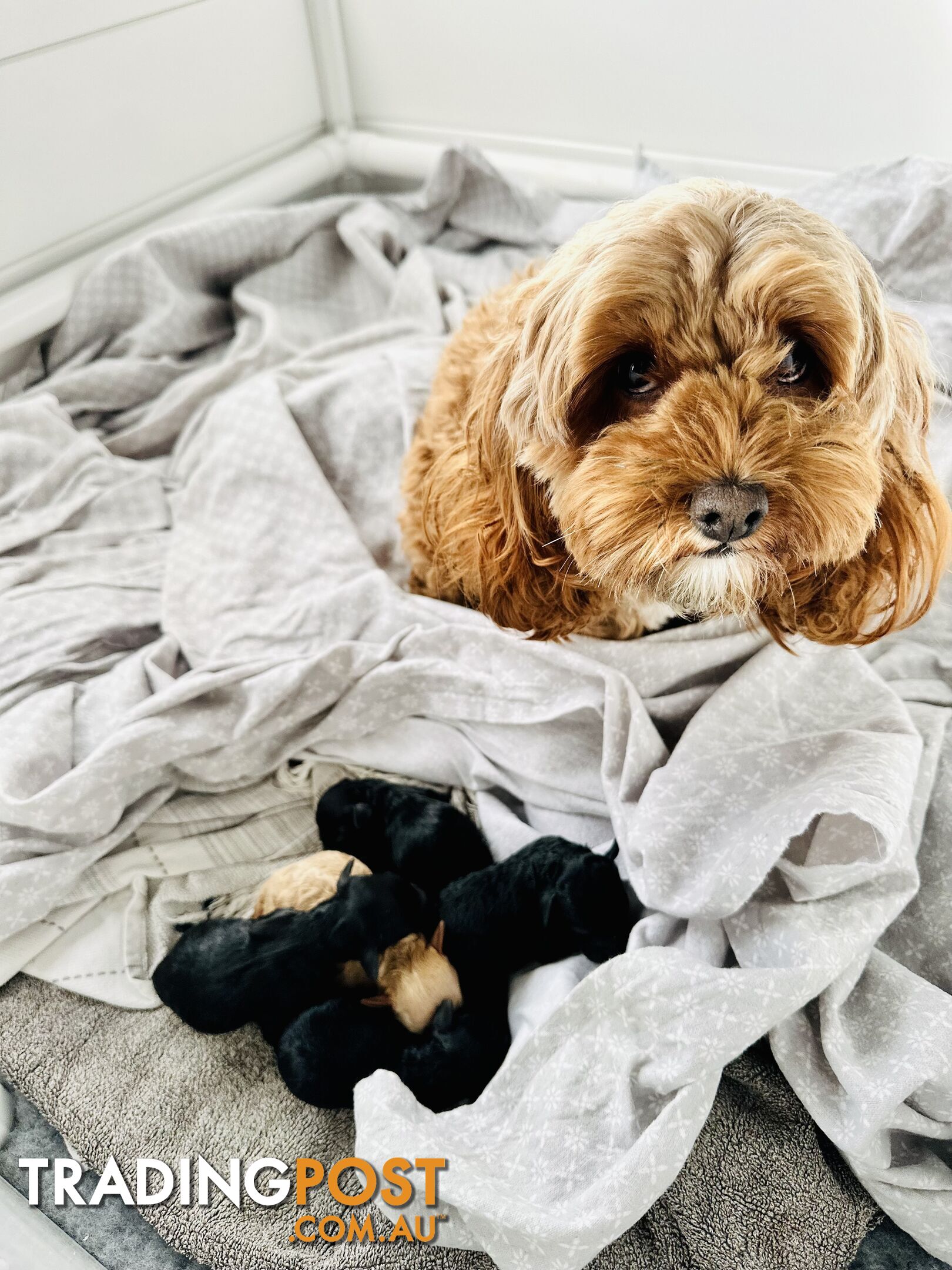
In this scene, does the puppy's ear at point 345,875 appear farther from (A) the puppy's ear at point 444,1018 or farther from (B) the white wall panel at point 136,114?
(B) the white wall panel at point 136,114

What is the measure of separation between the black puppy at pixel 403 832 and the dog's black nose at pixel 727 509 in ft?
2.46

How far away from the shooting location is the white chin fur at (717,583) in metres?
1.29

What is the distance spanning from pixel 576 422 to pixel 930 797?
85cm

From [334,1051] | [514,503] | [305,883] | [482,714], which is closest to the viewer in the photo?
[334,1051]

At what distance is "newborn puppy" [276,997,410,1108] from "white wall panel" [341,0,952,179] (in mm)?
2226

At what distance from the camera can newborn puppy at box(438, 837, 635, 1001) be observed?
1.52 m

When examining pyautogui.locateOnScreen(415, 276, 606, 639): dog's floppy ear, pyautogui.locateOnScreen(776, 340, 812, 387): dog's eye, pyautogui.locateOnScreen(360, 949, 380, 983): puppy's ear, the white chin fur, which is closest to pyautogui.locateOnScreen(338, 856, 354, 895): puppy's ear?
pyautogui.locateOnScreen(360, 949, 380, 983): puppy's ear

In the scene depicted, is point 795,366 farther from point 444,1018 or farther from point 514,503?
point 444,1018

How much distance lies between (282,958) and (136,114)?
88.6 inches

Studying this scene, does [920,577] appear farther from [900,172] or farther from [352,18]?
[352,18]

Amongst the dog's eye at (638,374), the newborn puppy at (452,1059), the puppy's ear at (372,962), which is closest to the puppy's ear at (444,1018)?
the newborn puppy at (452,1059)

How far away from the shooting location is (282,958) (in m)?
1.51

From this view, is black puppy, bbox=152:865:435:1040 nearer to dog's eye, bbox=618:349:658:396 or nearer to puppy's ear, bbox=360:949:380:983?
puppy's ear, bbox=360:949:380:983

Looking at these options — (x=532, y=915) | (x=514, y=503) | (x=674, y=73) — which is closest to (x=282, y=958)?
(x=532, y=915)
